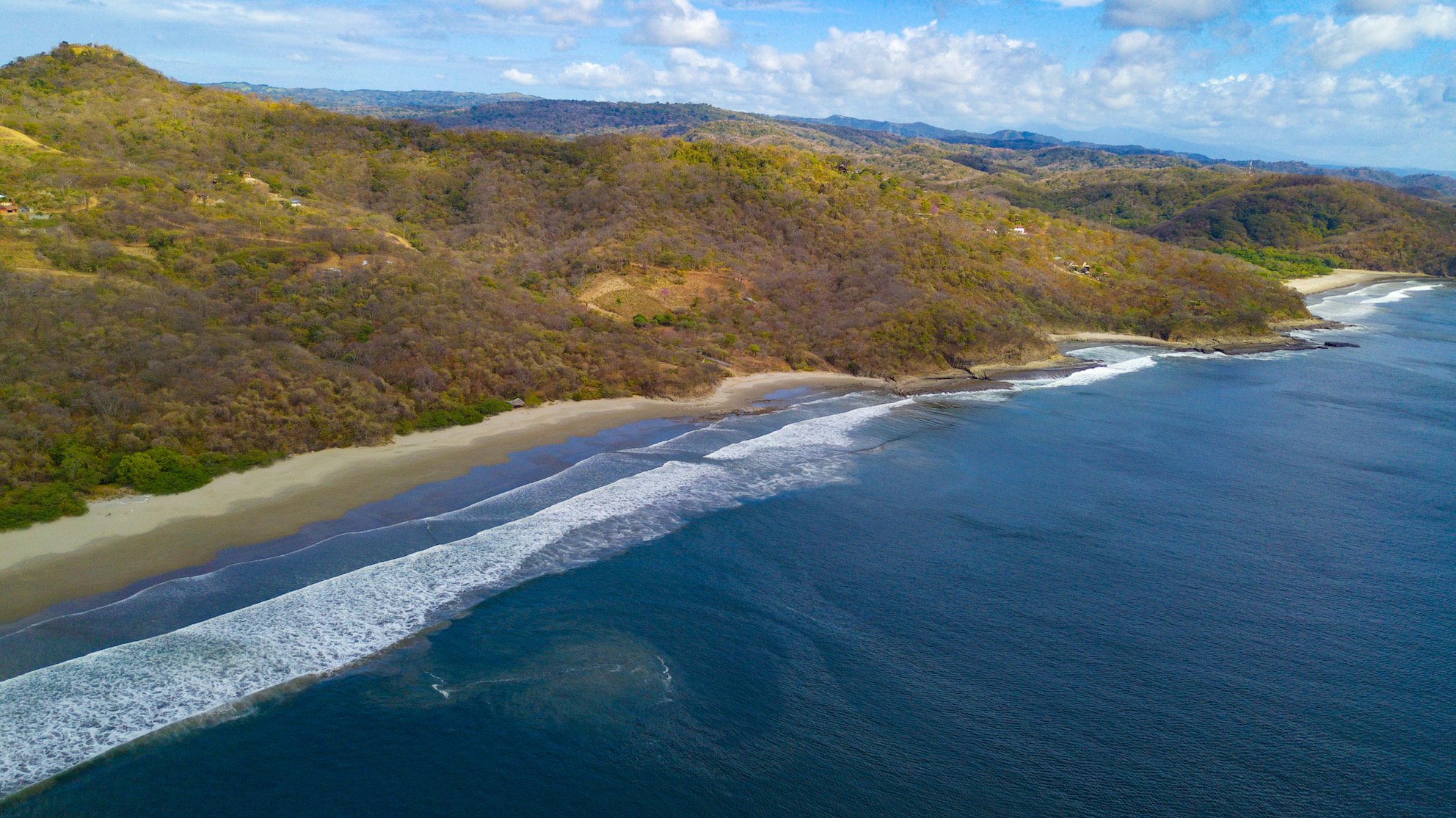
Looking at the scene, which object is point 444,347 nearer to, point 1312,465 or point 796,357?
point 796,357

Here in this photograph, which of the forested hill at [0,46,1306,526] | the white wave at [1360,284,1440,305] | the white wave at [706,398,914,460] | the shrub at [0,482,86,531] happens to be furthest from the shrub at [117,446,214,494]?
the white wave at [1360,284,1440,305]

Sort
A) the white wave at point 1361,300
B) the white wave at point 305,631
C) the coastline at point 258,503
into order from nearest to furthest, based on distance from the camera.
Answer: the white wave at point 305,631 → the coastline at point 258,503 → the white wave at point 1361,300

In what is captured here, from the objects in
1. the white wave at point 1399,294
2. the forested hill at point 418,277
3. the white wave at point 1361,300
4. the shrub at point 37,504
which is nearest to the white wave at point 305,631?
the shrub at point 37,504

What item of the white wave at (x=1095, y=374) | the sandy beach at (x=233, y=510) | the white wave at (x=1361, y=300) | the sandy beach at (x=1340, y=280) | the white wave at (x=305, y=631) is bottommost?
the white wave at (x=305, y=631)

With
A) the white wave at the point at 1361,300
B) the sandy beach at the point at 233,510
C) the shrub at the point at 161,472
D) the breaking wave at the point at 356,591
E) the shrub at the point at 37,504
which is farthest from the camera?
the white wave at the point at 1361,300

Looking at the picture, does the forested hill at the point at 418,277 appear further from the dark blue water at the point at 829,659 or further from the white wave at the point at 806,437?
the dark blue water at the point at 829,659

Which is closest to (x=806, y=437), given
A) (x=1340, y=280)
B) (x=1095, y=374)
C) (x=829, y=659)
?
(x=829, y=659)

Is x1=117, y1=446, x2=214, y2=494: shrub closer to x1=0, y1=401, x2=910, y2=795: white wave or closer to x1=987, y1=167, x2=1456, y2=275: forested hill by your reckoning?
x1=0, y1=401, x2=910, y2=795: white wave
